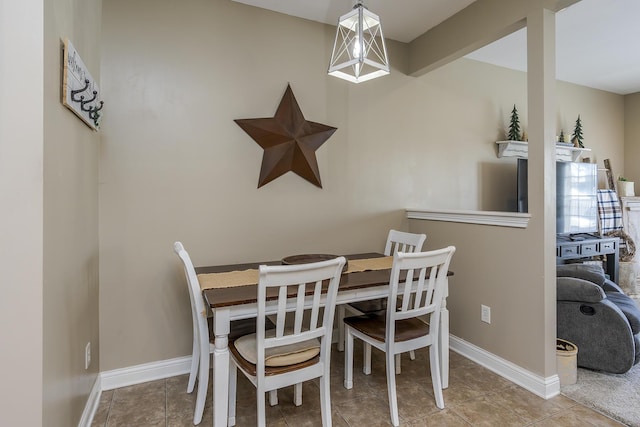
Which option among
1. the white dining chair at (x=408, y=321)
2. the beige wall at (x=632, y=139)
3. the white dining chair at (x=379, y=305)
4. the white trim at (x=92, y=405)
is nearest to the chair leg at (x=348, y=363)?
the white dining chair at (x=408, y=321)

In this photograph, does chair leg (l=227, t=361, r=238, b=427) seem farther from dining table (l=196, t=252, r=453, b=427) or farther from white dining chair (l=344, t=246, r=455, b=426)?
white dining chair (l=344, t=246, r=455, b=426)

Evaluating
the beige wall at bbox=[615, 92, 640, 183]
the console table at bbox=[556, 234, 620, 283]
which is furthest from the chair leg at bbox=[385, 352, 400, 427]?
the beige wall at bbox=[615, 92, 640, 183]

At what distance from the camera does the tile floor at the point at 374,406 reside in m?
1.89

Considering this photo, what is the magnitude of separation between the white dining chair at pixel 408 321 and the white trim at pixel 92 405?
145cm

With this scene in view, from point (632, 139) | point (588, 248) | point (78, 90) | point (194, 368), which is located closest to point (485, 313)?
point (588, 248)

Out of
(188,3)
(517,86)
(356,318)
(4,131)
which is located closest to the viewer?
(4,131)

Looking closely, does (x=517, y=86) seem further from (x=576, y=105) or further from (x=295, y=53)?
(x=295, y=53)

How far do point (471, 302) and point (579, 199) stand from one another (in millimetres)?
2313

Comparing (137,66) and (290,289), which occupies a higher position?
(137,66)

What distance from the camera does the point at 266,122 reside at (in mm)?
2627

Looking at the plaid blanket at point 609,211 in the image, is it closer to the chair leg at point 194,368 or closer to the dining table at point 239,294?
the dining table at point 239,294

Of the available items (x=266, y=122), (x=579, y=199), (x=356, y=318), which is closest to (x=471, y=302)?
(x=356, y=318)

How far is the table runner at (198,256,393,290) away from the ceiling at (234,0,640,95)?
6.27 feet

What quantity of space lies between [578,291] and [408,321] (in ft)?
4.00
